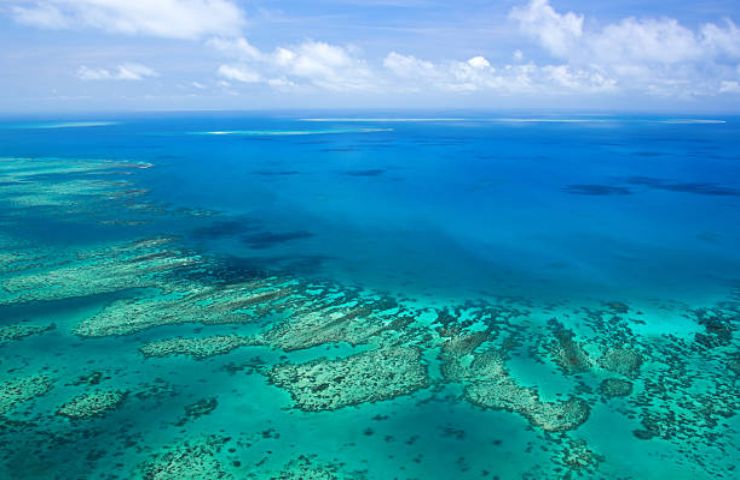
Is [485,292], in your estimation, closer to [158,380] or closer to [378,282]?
[378,282]

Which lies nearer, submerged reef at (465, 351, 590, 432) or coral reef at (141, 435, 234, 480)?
coral reef at (141, 435, 234, 480)

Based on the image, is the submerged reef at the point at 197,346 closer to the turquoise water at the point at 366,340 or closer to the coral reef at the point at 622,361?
the turquoise water at the point at 366,340

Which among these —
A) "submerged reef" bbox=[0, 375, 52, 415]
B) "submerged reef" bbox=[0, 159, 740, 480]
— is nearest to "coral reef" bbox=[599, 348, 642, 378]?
"submerged reef" bbox=[0, 159, 740, 480]

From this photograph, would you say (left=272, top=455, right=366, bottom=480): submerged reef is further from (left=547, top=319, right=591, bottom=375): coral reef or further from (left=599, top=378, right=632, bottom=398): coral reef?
(left=547, top=319, right=591, bottom=375): coral reef

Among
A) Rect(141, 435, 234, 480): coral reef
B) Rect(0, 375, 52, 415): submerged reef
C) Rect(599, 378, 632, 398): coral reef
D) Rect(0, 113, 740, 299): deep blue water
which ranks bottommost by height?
Rect(141, 435, 234, 480): coral reef

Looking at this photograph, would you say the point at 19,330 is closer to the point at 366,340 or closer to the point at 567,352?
the point at 366,340

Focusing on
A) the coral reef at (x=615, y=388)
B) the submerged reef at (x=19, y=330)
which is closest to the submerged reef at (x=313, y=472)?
the coral reef at (x=615, y=388)
